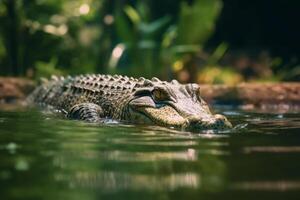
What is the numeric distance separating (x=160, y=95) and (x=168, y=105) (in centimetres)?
24

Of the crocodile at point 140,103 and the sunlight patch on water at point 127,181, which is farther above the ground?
the crocodile at point 140,103

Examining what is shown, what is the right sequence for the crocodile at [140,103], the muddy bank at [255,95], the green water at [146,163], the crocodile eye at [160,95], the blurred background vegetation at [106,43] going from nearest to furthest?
1. the green water at [146,163]
2. the crocodile at [140,103]
3. the crocodile eye at [160,95]
4. the muddy bank at [255,95]
5. the blurred background vegetation at [106,43]

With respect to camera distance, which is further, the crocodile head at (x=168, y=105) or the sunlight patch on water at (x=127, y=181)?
the crocodile head at (x=168, y=105)

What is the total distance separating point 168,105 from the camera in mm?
6387

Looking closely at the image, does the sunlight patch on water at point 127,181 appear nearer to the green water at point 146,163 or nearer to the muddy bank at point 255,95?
the green water at point 146,163

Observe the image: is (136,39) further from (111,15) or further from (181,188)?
(181,188)

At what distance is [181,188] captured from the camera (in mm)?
2818

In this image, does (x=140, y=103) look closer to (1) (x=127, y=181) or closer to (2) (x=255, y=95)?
(1) (x=127, y=181)

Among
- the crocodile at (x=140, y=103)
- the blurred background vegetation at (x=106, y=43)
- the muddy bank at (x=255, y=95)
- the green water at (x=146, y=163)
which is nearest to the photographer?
the green water at (x=146, y=163)

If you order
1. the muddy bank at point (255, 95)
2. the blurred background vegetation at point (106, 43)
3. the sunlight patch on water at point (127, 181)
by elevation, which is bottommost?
the sunlight patch on water at point (127, 181)

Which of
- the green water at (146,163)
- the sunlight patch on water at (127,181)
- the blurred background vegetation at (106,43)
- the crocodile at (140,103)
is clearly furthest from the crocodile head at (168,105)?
the blurred background vegetation at (106,43)

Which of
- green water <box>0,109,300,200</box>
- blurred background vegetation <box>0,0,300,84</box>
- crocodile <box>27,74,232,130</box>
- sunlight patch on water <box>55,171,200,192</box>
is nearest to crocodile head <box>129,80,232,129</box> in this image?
crocodile <box>27,74,232,130</box>

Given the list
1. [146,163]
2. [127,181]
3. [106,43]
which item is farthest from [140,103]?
[106,43]

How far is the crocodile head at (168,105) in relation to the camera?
591cm
